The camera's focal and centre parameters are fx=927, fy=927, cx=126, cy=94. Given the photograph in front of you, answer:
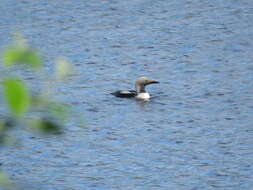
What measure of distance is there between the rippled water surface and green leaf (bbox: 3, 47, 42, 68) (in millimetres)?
4864

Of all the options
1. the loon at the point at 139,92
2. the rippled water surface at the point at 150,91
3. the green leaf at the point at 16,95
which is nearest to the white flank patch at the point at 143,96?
the loon at the point at 139,92

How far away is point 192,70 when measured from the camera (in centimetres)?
1562

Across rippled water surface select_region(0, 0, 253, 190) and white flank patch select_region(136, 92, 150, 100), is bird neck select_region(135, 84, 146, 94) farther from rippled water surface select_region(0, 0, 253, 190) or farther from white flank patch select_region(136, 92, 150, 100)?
rippled water surface select_region(0, 0, 253, 190)

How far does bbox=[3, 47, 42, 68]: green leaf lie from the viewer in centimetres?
160

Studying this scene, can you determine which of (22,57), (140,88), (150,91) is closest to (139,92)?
(140,88)

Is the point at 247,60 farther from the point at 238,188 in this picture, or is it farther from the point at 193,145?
the point at 238,188

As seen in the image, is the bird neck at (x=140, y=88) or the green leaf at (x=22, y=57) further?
the bird neck at (x=140, y=88)

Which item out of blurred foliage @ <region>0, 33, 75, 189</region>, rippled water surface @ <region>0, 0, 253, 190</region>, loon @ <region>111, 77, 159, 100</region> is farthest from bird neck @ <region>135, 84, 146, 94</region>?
blurred foliage @ <region>0, 33, 75, 189</region>

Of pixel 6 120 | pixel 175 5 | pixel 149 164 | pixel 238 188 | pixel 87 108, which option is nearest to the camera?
pixel 6 120

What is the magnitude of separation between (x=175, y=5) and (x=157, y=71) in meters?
4.36

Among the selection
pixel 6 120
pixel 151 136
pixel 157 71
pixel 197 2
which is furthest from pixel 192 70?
pixel 6 120

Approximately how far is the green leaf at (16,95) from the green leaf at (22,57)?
5 centimetres

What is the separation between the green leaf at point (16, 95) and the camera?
1.56 metres

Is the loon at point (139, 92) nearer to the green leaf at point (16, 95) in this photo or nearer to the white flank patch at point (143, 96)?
the white flank patch at point (143, 96)
